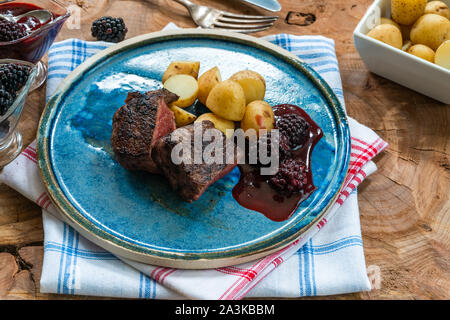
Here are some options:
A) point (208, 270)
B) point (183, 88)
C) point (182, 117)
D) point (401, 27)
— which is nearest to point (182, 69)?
point (183, 88)

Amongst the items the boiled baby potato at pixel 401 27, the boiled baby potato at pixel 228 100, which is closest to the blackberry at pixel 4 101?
the boiled baby potato at pixel 228 100

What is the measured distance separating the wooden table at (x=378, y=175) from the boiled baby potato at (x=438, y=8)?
A: 0.59 m

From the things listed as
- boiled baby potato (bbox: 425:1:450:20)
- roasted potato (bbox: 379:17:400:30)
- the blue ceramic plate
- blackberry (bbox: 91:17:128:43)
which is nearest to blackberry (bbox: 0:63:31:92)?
the blue ceramic plate

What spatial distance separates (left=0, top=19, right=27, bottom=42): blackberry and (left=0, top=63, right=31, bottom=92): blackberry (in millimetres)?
287

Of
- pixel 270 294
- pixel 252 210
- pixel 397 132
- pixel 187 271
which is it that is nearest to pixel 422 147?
pixel 397 132

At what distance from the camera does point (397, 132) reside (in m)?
3.28

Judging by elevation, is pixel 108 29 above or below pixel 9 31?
above

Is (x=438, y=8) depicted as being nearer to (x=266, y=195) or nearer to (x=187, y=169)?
(x=266, y=195)

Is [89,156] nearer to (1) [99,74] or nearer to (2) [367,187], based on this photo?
(1) [99,74]

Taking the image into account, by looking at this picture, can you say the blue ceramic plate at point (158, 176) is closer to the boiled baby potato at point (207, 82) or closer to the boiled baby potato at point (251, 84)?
the boiled baby potato at point (251, 84)

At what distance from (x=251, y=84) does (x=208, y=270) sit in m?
1.20

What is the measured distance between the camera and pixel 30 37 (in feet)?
10.1

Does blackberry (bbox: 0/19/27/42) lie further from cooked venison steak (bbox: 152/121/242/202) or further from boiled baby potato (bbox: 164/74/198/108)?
cooked venison steak (bbox: 152/121/242/202)

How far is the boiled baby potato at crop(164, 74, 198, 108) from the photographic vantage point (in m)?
3.02
